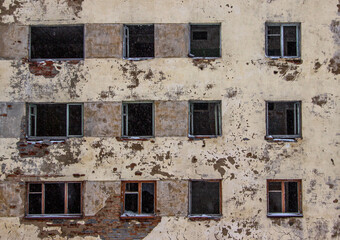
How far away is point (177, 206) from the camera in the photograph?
29.6 feet

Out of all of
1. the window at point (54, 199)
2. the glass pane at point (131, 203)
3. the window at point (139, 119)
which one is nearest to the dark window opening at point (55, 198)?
the window at point (54, 199)

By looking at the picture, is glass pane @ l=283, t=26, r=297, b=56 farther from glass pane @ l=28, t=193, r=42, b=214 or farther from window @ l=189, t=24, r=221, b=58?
glass pane @ l=28, t=193, r=42, b=214

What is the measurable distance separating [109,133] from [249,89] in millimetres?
4360

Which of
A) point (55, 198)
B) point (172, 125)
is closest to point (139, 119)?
point (172, 125)

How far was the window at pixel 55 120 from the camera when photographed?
367 inches

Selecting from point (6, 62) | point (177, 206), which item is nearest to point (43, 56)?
point (6, 62)

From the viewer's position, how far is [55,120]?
9.41 m

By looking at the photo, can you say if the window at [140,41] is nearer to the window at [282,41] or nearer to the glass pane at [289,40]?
the window at [282,41]

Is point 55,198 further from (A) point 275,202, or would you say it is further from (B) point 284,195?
(B) point 284,195

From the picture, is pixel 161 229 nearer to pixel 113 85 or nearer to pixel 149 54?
pixel 113 85

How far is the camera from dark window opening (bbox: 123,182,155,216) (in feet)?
30.0

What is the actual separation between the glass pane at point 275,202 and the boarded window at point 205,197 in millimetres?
1587

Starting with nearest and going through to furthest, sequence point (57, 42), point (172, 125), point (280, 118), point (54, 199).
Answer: point (172, 125) < point (54, 199) < point (280, 118) < point (57, 42)

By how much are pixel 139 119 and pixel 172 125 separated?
1.05 meters
